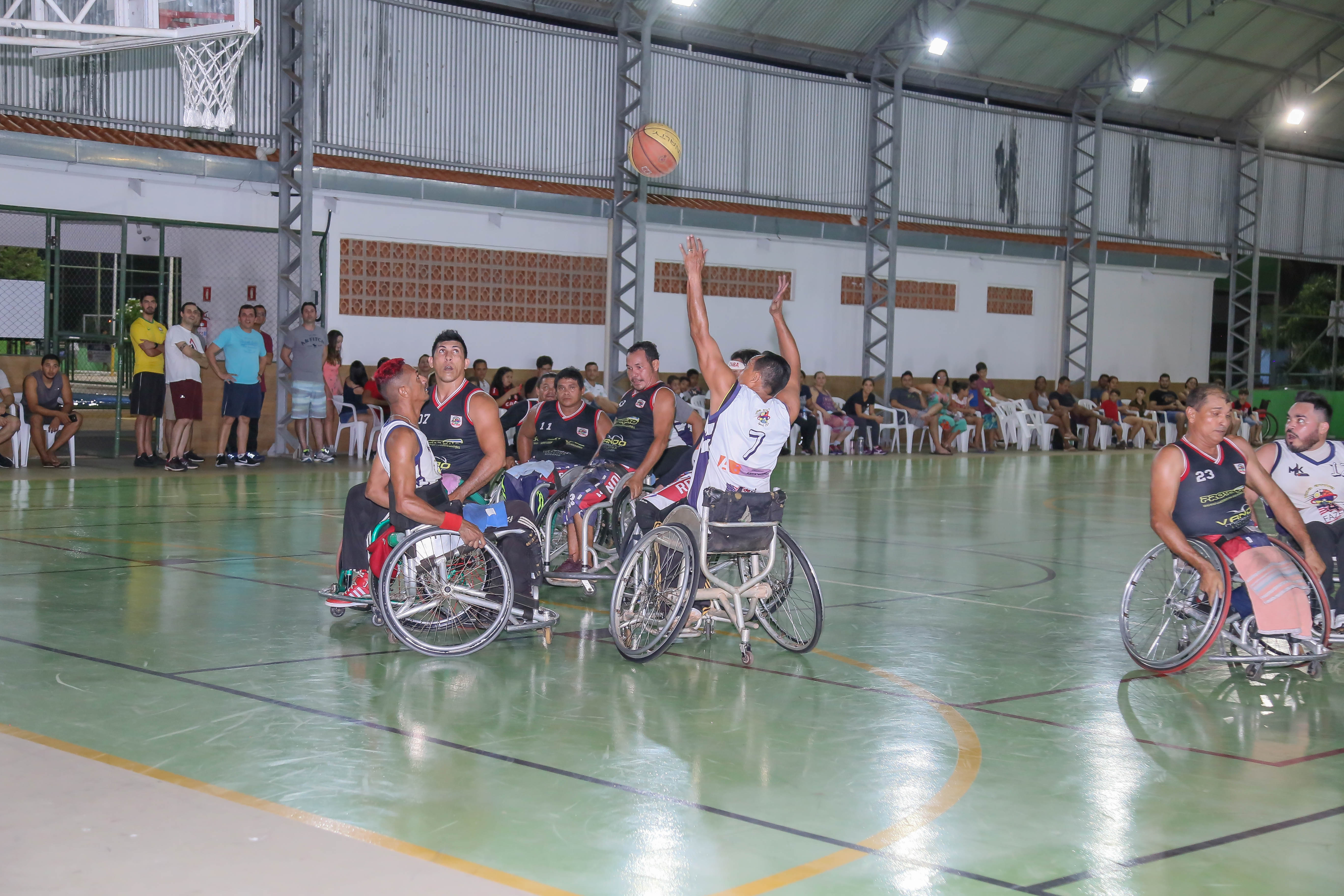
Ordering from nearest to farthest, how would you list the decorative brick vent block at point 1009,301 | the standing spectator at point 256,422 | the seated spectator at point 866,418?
the standing spectator at point 256,422 → the seated spectator at point 866,418 → the decorative brick vent block at point 1009,301

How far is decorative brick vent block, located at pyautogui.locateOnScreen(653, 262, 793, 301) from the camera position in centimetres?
2273

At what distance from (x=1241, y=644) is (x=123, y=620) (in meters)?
5.50

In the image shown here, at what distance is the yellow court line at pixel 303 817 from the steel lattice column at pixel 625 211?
16.7m

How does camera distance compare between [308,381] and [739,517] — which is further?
[308,381]

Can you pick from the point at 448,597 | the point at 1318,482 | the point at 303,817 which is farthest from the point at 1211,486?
the point at 303,817

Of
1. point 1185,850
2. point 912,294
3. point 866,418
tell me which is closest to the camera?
point 1185,850

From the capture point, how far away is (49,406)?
15320 millimetres

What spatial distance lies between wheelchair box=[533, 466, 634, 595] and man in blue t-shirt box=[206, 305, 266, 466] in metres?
8.00

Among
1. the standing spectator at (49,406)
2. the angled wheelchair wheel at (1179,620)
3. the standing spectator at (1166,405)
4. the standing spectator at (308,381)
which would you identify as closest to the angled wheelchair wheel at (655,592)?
the angled wheelchair wheel at (1179,620)

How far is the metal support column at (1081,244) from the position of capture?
90.3ft

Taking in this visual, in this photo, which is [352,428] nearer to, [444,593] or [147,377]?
[147,377]

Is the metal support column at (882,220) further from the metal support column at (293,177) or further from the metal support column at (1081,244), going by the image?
the metal support column at (293,177)

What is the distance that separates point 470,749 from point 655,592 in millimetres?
1908

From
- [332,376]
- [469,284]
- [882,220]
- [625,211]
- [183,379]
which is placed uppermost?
[882,220]
